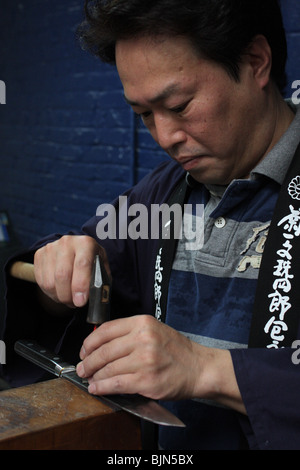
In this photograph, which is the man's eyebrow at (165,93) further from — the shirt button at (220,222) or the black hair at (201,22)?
the shirt button at (220,222)

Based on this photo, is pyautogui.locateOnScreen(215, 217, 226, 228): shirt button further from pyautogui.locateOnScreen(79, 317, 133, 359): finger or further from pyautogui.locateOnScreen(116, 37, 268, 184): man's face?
pyautogui.locateOnScreen(79, 317, 133, 359): finger

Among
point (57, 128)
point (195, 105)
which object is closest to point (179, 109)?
point (195, 105)

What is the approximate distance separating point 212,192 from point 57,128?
2.66m

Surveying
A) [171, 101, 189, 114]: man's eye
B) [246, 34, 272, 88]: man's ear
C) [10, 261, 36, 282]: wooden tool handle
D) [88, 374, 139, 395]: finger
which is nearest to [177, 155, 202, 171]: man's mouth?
[171, 101, 189, 114]: man's eye

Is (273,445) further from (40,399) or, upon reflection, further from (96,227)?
(96,227)

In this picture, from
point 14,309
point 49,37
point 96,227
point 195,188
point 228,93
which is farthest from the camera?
point 49,37

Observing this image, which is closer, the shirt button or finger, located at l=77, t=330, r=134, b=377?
finger, located at l=77, t=330, r=134, b=377

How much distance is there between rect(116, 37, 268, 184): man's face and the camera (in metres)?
1.14

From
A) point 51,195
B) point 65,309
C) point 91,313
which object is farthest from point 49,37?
point 91,313

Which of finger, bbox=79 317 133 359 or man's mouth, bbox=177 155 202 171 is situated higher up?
man's mouth, bbox=177 155 202 171

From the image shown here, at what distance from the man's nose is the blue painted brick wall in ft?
5.47

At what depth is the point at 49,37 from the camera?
3785mm

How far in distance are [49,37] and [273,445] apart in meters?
3.43

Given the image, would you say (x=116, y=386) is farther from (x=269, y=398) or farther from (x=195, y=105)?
(x=195, y=105)
